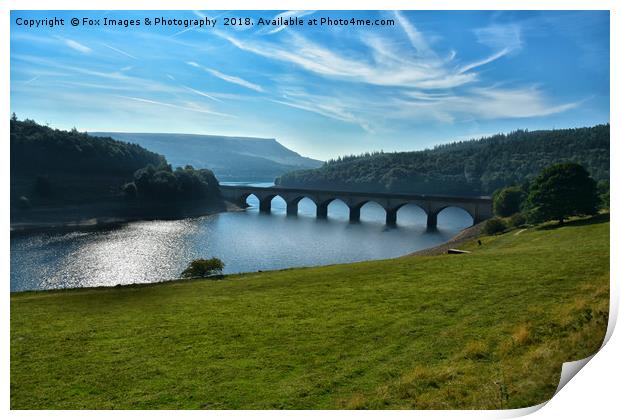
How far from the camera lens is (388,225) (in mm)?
71438

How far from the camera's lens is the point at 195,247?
44156 millimetres

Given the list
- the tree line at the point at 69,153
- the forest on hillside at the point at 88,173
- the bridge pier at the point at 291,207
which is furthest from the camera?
the bridge pier at the point at 291,207

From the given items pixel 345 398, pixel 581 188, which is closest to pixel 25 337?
pixel 345 398

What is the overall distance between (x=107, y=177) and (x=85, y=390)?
163 ft

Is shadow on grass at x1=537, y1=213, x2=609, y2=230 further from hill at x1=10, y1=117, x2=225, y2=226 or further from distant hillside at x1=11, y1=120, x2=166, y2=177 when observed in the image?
distant hillside at x1=11, y1=120, x2=166, y2=177

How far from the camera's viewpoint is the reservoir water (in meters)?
34.4

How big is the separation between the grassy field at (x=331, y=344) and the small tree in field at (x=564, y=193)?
Result: 18.0 m

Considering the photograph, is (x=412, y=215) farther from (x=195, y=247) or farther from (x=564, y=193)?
(x=195, y=247)

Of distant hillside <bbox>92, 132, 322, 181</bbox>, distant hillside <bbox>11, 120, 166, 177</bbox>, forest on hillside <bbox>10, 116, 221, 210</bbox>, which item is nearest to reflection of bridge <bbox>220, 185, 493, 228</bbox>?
forest on hillside <bbox>10, 116, 221, 210</bbox>

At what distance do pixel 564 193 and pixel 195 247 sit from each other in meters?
33.4

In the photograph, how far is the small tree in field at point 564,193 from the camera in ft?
107

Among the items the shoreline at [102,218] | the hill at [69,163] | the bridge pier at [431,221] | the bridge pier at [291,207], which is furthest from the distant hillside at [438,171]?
the hill at [69,163]

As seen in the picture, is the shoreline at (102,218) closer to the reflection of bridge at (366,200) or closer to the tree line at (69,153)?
the reflection of bridge at (366,200)
